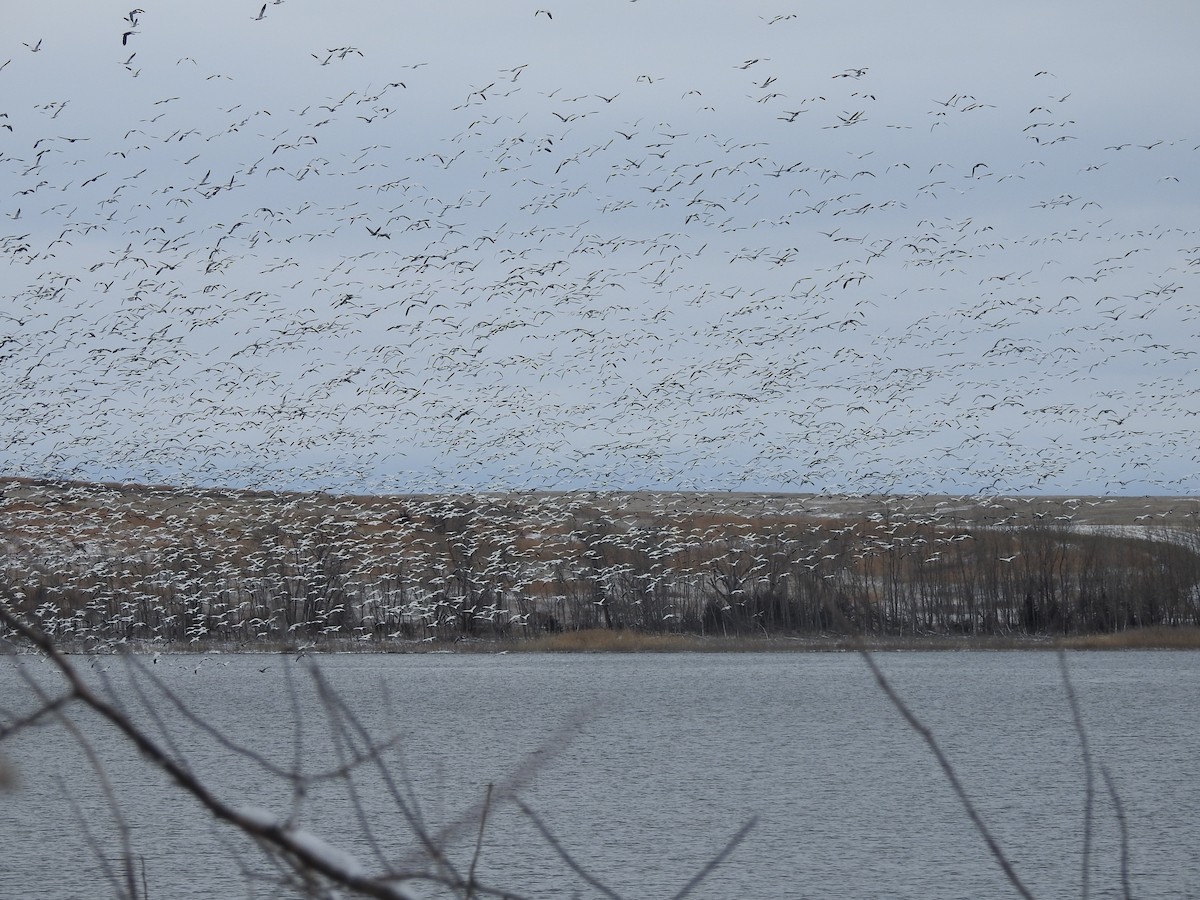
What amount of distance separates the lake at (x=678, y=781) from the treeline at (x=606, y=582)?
3517mm

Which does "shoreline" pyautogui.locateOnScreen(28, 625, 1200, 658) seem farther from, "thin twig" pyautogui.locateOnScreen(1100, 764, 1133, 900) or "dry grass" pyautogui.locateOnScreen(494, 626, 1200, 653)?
"thin twig" pyautogui.locateOnScreen(1100, 764, 1133, 900)

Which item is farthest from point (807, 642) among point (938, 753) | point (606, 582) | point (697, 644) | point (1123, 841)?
point (938, 753)

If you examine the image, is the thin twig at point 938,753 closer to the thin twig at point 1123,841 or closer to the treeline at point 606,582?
the thin twig at point 1123,841

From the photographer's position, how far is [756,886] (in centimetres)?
1800

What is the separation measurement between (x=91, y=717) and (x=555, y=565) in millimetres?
25674

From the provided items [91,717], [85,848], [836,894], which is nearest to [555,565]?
[91,717]

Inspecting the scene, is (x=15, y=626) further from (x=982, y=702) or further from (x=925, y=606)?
(x=925, y=606)

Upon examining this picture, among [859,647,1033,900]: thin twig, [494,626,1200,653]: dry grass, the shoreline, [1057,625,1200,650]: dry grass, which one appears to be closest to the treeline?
the shoreline

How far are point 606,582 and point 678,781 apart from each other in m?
33.2

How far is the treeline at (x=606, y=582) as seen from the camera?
5934 cm

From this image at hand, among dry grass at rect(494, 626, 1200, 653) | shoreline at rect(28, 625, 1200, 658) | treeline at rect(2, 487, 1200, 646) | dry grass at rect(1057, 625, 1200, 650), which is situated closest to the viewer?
dry grass at rect(1057, 625, 1200, 650)

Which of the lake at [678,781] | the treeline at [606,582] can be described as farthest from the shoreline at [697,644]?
the lake at [678,781]

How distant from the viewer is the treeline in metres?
59.3

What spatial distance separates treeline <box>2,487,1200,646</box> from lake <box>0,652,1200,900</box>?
3517 mm
